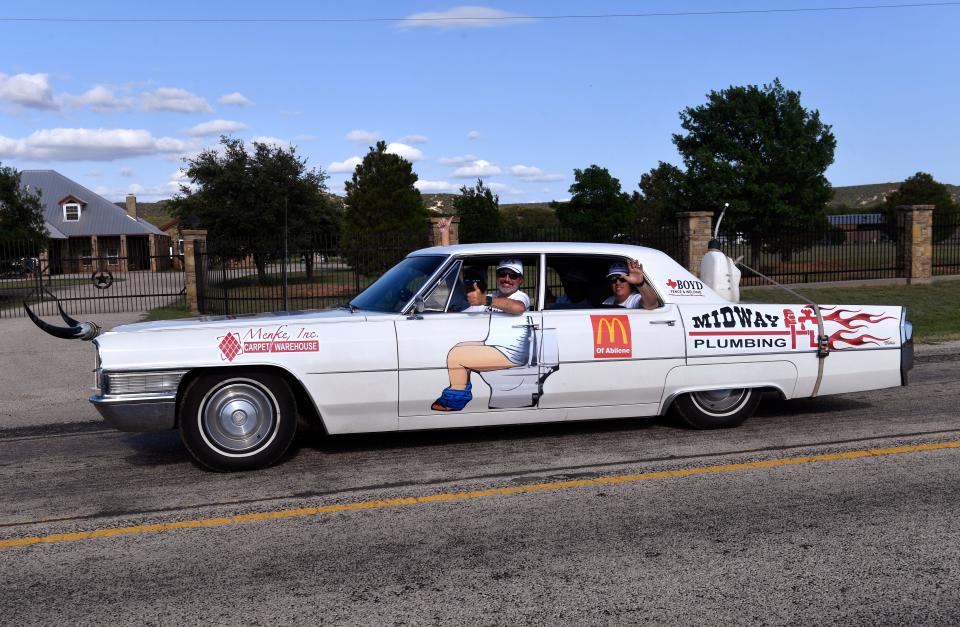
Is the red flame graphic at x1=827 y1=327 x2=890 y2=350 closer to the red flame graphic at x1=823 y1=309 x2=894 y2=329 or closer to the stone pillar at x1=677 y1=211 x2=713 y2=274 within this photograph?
the red flame graphic at x1=823 y1=309 x2=894 y2=329

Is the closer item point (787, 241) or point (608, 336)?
point (608, 336)

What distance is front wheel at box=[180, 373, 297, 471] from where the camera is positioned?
20.1ft

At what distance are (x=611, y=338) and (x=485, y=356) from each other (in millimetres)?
1006

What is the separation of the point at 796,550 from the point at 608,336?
2.57 metres

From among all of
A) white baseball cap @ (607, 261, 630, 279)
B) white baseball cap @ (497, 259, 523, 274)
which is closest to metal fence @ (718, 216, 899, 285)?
white baseball cap @ (607, 261, 630, 279)

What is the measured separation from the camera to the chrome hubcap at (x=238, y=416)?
6.15 m

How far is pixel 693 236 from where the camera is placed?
23.5 m

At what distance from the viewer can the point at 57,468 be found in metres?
6.59

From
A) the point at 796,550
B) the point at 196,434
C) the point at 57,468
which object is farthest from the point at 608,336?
the point at 57,468

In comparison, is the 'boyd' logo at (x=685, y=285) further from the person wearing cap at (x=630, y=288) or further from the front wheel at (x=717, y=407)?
the front wheel at (x=717, y=407)

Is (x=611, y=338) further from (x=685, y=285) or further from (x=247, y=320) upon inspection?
(x=247, y=320)

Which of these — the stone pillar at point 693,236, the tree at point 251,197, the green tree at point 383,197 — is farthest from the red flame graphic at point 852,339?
the green tree at point 383,197

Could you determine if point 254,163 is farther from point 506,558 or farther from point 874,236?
point 506,558

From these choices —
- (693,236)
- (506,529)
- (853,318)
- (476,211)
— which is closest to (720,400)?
(853,318)
